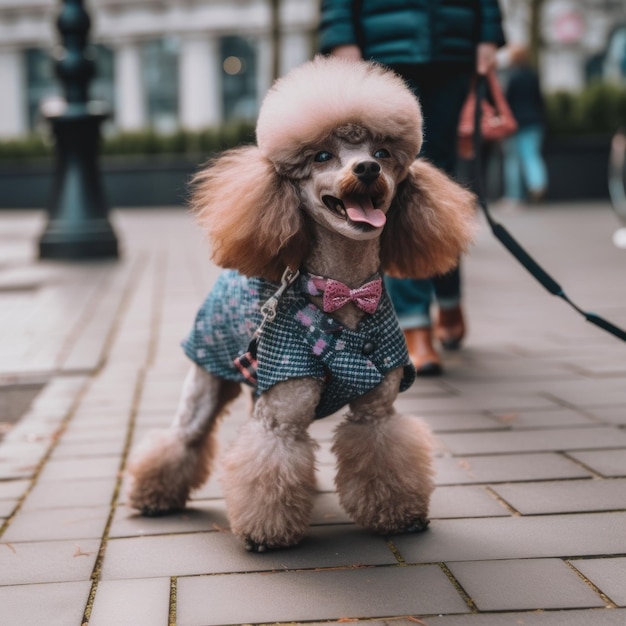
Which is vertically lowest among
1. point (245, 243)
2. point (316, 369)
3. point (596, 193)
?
point (596, 193)

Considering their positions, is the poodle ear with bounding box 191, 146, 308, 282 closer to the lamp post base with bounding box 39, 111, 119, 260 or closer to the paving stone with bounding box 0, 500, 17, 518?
the paving stone with bounding box 0, 500, 17, 518

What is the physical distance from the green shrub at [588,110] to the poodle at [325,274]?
15.8 meters

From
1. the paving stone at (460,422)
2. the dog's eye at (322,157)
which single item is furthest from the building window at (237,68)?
the dog's eye at (322,157)

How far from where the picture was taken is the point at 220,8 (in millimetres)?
27562

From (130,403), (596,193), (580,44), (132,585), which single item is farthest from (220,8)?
(132,585)

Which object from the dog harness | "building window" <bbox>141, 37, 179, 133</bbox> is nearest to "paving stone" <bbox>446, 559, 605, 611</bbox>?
the dog harness

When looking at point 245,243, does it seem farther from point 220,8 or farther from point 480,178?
point 220,8

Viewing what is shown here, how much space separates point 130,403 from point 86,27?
6.76 m

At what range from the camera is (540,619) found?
2229 millimetres

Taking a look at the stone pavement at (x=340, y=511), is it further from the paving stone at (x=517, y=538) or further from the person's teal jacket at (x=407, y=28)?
the person's teal jacket at (x=407, y=28)

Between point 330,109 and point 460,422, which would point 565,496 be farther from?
point 330,109

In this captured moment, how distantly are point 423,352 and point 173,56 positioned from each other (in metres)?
25.0

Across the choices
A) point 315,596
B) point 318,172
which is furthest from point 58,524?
point 318,172

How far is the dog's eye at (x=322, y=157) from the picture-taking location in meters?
2.57
